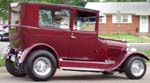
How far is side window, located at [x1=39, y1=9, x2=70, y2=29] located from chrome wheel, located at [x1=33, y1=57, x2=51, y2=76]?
98 cm

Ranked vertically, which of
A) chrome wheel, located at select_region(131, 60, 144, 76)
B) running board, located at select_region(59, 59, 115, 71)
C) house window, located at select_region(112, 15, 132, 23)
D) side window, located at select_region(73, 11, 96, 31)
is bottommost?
chrome wheel, located at select_region(131, 60, 144, 76)

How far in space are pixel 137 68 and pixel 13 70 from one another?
3.60 metres

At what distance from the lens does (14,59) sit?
568 inches

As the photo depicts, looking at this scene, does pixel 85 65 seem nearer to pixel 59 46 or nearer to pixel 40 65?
pixel 59 46

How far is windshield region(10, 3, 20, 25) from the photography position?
14266mm

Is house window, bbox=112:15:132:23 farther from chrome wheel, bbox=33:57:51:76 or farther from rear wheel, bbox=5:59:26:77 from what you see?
chrome wheel, bbox=33:57:51:76

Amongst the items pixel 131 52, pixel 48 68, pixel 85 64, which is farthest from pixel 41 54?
pixel 131 52

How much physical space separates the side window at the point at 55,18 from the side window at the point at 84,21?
29cm

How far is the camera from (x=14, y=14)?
14.7m

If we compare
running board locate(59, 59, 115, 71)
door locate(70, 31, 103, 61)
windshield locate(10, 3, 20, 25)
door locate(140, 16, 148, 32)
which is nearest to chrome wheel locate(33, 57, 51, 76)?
running board locate(59, 59, 115, 71)

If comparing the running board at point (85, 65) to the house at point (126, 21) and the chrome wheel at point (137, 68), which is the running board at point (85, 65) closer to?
the chrome wheel at point (137, 68)

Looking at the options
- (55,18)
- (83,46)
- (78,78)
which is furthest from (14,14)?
(78,78)

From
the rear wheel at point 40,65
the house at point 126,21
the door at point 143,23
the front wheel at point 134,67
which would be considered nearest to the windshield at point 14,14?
the rear wheel at point 40,65

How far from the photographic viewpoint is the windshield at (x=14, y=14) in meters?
14.3
